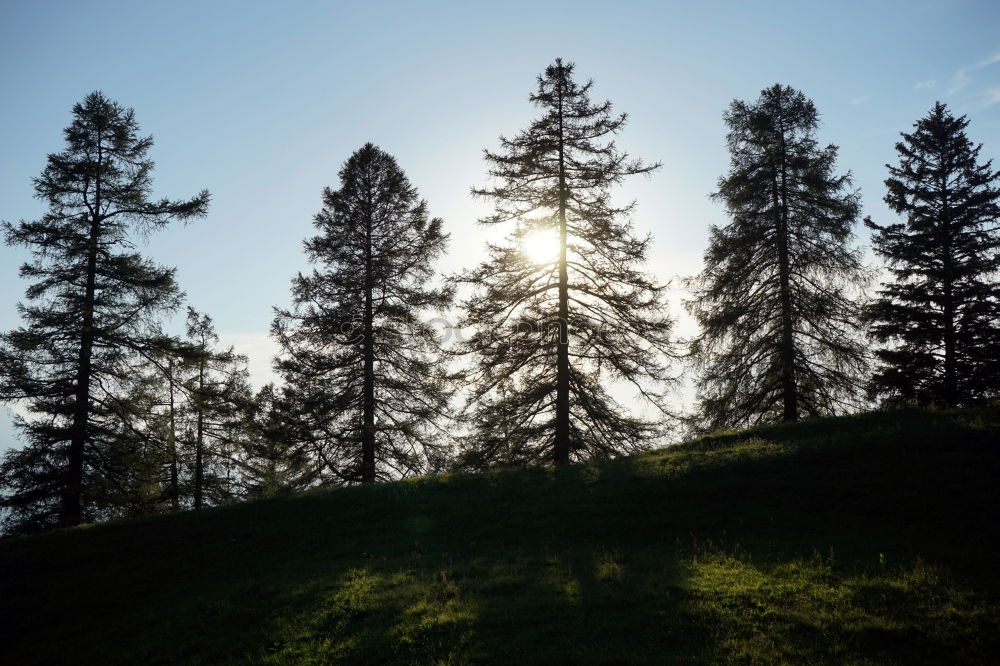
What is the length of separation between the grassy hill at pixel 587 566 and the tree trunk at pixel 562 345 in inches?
106

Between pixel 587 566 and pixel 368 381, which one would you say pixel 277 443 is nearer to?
pixel 368 381

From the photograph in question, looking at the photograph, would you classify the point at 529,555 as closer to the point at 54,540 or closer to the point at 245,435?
the point at 54,540

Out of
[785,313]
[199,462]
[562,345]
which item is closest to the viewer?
[562,345]

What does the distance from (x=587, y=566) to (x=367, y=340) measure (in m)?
14.5

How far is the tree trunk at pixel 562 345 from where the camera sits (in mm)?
19891

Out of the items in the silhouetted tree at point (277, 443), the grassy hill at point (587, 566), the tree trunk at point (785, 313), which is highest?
the tree trunk at point (785, 313)

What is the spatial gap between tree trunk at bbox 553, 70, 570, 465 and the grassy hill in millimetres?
2703

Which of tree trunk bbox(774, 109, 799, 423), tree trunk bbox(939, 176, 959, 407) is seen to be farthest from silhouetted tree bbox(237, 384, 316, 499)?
tree trunk bbox(939, 176, 959, 407)

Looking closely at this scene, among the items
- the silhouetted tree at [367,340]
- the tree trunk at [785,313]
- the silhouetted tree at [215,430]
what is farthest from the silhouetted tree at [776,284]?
Result: the silhouetted tree at [215,430]

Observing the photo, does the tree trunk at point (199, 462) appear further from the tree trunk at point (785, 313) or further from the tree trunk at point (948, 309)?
the tree trunk at point (948, 309)

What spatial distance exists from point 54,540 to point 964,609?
21341 mm

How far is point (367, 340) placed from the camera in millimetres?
22547

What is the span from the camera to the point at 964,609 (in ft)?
24.2

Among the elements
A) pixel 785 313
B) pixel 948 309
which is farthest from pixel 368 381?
pixel 948 309
